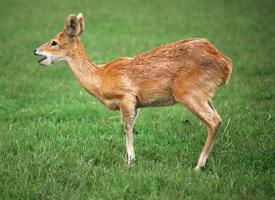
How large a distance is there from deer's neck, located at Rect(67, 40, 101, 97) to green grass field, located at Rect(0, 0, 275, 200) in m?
0.78

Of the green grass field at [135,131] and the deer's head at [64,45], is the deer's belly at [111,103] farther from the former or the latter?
the deer's head at [64,45]

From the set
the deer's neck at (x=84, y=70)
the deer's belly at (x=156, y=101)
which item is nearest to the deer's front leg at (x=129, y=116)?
the deer's belly at (x=156, y=101)

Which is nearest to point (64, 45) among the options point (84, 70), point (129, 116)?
point (84, 70)

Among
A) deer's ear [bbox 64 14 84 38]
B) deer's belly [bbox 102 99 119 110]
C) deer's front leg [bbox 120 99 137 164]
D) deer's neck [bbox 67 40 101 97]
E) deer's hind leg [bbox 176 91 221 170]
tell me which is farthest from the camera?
deer's ear [bbox 64 14 84 38]

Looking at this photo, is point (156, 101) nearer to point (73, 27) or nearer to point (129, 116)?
point (129, 116)

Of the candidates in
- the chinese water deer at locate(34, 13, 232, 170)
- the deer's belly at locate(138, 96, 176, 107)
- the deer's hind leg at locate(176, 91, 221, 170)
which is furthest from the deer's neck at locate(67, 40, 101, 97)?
the deer's hind leg at locate(176, 91, 221, 170)

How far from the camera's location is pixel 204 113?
6.49 metres

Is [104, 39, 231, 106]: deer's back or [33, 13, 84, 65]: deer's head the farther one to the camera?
[33, 13, 84, 65]: deer's head

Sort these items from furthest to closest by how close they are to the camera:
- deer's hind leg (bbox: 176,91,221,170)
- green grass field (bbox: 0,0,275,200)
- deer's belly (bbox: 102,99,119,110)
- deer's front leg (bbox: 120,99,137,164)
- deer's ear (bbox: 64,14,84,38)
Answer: deer's ear (bbox: 64,14,84,38) → deer's belly (bbox: 102,99,119,110) → deer's front leg (bbox: 120,99,137,164) → deer's hind leg (bbox: 176,91,221,170) → green grass field (bbox: 0,0,275,200)

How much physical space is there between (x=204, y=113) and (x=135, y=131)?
6.02 ft

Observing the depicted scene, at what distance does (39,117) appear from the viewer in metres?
8.72

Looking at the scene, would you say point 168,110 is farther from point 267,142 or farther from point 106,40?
point 106,40

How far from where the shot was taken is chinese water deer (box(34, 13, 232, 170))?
21.3ft

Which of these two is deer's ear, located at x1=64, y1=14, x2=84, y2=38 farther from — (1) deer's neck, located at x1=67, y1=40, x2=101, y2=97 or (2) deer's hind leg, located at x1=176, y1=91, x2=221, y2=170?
(2) deer's hind leg, located at x1=176, y1=91, x2=221, y2=170
